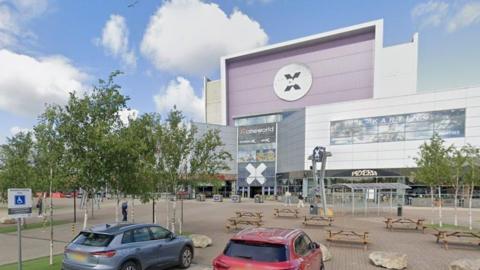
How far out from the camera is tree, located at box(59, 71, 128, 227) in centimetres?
1018

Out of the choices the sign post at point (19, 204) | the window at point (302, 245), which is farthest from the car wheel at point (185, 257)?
the window at point (302, 245)

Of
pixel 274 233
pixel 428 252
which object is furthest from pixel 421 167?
pixel 274 233

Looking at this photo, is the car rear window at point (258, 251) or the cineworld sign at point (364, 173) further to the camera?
the cineworld sign at point (364, 173)

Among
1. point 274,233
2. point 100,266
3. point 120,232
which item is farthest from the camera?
point 120,232

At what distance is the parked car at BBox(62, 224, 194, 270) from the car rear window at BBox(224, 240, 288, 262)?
9.53 ft

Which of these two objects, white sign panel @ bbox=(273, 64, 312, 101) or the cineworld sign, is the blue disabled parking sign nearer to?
the cineworld sign

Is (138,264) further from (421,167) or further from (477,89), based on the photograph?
(477,89)

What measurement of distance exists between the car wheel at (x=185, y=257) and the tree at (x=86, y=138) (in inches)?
134

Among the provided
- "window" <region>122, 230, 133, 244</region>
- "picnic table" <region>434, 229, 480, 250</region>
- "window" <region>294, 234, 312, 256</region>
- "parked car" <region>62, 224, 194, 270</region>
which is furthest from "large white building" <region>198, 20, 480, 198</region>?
"window" <region>122, 230, 133, 244</region>

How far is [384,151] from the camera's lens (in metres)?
47.9

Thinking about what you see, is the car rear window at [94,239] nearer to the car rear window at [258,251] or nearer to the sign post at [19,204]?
the sign post at [19,204]

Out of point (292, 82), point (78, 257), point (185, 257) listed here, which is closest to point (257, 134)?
point (292, 82)

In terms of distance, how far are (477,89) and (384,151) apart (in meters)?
13.1

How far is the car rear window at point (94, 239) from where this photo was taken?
26.3 ft
